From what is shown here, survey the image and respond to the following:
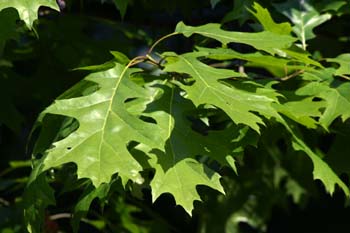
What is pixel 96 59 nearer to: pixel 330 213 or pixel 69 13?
pixel 69 13

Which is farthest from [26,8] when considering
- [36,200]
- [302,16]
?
[302,16]

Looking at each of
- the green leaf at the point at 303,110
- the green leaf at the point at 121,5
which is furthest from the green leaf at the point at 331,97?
the green leaf at the point at 121,5

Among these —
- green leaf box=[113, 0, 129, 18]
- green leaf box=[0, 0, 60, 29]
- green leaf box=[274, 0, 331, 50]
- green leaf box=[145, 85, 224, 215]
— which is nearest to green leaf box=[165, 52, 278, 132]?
green leaf box=[145, 85, 224, 215]

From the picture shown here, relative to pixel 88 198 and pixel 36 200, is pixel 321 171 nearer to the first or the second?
pixel 88 198

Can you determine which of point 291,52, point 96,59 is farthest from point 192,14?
point 291,52

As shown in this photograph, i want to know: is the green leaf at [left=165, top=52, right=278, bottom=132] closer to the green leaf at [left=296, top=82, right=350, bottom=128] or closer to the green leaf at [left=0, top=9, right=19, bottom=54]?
Answer: the green leaf at [left=296, top=82, right=350, bottom=128]
